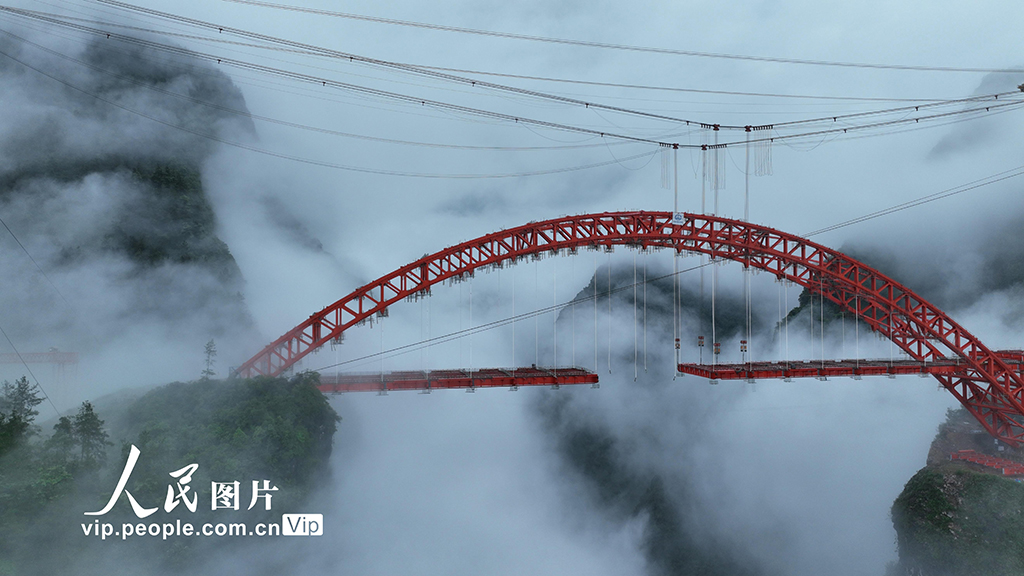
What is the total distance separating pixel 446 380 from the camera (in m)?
35.2

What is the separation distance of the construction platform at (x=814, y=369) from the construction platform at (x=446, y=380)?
27.6ft

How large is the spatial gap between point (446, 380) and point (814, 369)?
2738cm

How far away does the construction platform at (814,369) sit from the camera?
3906 centimetres

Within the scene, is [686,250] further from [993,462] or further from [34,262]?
[34,262]

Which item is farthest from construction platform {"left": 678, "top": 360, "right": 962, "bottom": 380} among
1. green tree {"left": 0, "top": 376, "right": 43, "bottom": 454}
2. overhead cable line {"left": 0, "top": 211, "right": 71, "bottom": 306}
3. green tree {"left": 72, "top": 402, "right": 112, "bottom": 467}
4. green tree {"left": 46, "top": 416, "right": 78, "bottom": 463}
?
overhead cable line {"left": 0, "top": 211, "right": 71, "bottom": 306}

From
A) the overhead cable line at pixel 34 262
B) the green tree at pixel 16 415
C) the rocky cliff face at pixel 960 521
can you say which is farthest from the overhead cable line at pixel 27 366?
the rocky cliff face at pixel 960 521

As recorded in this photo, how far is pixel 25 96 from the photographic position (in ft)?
195

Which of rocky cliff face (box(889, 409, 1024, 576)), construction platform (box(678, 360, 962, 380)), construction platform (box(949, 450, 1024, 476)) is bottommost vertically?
rocky cliff face (box(889, 409, 1024, 576))

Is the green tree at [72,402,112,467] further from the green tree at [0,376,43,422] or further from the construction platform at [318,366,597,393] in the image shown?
the construction platform at [318,366,597,393]

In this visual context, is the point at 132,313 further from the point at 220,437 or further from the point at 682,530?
the point at 682,530

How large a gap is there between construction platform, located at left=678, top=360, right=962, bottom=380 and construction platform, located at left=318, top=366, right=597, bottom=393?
841cm

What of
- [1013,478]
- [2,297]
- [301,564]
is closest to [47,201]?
[2,297]

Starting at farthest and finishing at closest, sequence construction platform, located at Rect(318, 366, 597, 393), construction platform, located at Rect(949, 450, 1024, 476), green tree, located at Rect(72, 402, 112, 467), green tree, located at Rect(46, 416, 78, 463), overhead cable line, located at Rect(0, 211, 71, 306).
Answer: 1. overhead cable line, located at Rect(0, 211, 71, 306)
2. construction platform, located at Rect(949, 450, 1024, 476)
3. construction platform, located at Rect(318, 366, 597, 393)
4. green tree, located at Rect(72, 402, 112, 467)
5. green tree, located at Rect(46, 416, 78, 463)

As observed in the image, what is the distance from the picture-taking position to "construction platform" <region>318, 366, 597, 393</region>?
3462 cm
